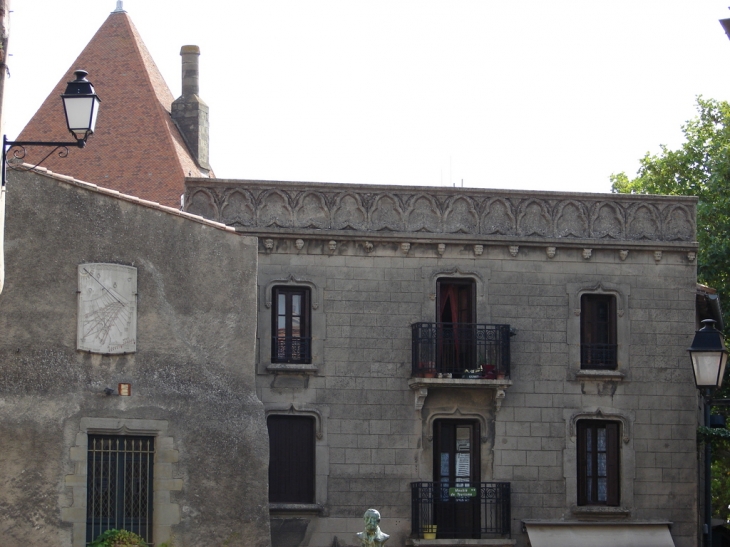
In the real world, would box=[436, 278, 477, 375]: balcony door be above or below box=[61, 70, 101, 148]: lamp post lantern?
below

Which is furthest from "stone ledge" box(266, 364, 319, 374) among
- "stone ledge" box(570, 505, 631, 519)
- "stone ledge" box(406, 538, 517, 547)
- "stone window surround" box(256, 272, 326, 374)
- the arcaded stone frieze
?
"stone ledge" box(570, 505, 631, 519)

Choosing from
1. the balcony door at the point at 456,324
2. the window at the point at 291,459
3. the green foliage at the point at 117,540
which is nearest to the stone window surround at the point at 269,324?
the window at the point at 291,459

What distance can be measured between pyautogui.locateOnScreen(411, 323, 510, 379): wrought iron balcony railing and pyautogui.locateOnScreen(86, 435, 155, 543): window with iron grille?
648 cm

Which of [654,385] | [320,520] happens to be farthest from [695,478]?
[320,520]

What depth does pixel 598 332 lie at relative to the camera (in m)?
28.2

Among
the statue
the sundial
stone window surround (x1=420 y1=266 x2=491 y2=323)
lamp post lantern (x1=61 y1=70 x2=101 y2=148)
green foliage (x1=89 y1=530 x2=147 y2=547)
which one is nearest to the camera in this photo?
lamp post lantern (x1=61 y1=70 x2=101 y2=148)

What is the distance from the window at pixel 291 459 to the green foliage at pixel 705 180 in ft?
48.3

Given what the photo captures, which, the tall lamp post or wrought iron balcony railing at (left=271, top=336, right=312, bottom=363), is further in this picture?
wrought iron balcony railing at (left=271, top=336, right=312, bottom=363)

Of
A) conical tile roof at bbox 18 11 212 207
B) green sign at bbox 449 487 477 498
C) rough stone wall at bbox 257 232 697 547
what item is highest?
conical tile roof at bbox 18 11 212 207

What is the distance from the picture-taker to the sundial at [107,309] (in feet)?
72.7

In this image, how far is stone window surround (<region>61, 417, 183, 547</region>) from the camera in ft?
70.8

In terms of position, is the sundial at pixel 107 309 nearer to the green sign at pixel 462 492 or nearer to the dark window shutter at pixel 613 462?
the green sign at pixel 462 492

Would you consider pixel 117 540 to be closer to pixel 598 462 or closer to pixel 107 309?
pixel 107 309

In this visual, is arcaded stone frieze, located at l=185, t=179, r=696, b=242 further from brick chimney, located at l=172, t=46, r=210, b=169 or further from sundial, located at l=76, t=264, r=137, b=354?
brick chimney, located at l=172, t=46, r=210, b=169
